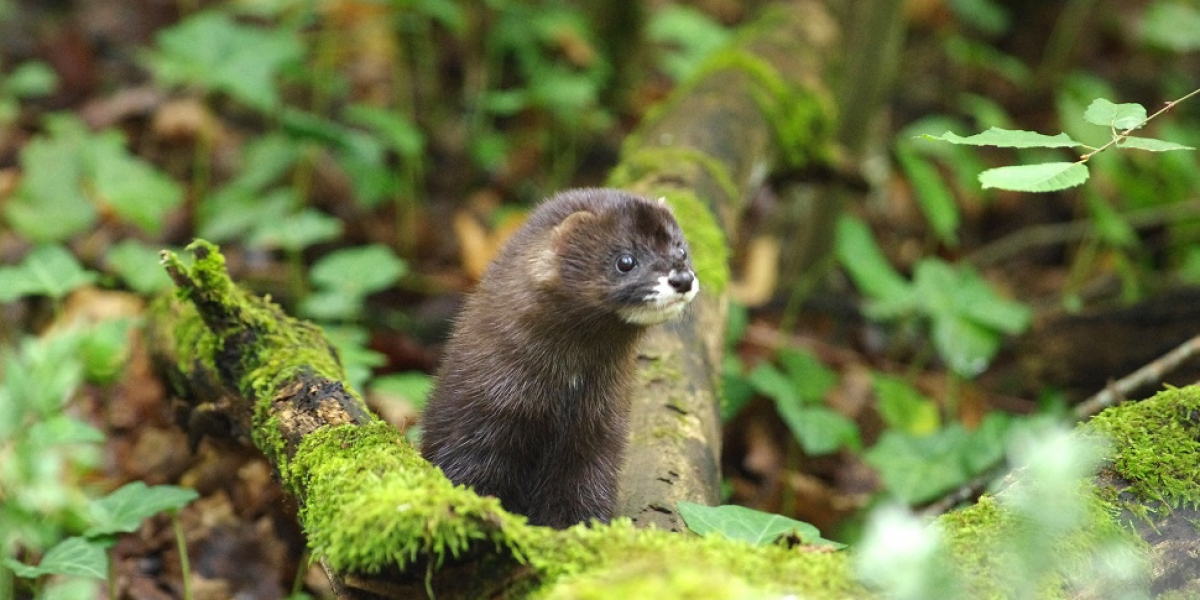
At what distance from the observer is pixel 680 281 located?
3275 millimetres

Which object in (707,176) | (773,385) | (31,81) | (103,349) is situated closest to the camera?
(103,349)

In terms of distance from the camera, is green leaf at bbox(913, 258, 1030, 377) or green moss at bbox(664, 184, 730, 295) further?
green leaf at bbox(913, 258, 1030, 377)

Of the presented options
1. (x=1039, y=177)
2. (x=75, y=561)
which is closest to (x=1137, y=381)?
(x=1039, y=177)

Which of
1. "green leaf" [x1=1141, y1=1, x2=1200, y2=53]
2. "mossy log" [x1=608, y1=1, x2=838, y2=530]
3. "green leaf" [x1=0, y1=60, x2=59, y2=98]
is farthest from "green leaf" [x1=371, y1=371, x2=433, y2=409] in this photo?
"green leaf" [x1=1141, y1=1, x2=1200, y2=53]

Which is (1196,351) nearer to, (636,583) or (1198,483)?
(1198,483)

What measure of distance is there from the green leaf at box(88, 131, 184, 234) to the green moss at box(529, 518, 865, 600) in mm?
4650

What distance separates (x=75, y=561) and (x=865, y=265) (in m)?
4.33

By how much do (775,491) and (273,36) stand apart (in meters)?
4.19

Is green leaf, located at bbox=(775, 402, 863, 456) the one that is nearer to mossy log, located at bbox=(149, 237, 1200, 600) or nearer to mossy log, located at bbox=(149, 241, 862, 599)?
mossy log, located at bbox=(149, 237, 1200, 600)

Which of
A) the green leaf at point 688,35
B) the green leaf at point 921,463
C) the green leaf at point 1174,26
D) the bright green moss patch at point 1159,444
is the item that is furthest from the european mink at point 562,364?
the green leaf at point 1174,26

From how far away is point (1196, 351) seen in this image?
4.21 metres

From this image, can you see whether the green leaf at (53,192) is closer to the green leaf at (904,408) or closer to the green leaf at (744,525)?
the green leaf at (904,408)

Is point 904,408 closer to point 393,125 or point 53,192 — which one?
point 393,125

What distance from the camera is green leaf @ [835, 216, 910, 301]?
6062 millimetres
